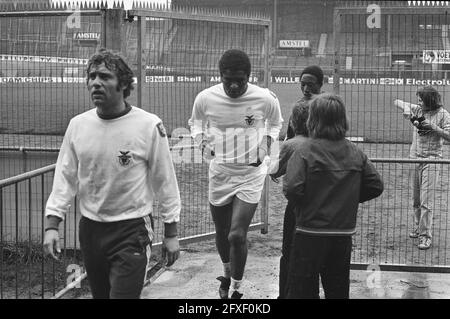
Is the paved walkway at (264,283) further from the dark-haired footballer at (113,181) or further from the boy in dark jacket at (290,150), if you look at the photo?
the dark-haired footballer at (113,181)

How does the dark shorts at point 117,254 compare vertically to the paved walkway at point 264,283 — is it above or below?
above

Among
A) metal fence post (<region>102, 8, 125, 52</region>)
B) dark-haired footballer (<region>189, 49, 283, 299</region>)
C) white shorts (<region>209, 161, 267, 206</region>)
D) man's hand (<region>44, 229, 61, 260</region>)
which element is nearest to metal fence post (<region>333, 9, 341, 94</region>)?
dark-haired footballer (<region>189, 49, 283, 299</region>)

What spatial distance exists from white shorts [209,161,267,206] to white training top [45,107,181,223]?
168cm

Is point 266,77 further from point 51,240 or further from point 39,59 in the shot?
point 51,240

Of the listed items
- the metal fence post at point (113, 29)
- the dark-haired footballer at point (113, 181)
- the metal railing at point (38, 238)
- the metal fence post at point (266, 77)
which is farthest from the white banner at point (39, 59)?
the dark-haired footballer at point (113, 181)

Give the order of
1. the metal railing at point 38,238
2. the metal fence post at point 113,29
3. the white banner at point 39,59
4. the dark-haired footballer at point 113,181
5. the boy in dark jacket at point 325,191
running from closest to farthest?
1. the dark-haired footballer at point 113,181
2. the boy in dark jacket at point 325,191
3. the metal fence post at point 113,29
4. the metal railing at point 38,238
5. the white banner at point 39,59

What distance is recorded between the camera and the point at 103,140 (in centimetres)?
388

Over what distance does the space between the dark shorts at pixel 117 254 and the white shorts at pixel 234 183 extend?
172 cm

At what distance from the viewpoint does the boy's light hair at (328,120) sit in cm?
425

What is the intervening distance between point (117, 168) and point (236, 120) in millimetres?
2022

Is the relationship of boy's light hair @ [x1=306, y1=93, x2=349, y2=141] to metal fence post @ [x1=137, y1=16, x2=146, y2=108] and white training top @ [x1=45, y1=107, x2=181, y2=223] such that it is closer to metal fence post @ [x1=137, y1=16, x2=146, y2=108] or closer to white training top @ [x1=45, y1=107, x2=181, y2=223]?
white training top @ [x1=45, y1=107, x2=181, y2=223]

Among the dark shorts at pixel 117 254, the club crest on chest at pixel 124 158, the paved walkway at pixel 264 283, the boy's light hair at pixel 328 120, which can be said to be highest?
the boy's light hair at pixel 328 120

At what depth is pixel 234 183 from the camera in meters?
5.68

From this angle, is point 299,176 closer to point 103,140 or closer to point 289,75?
point 103,140
